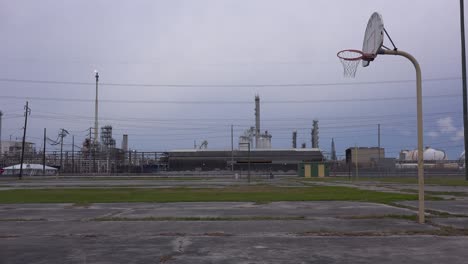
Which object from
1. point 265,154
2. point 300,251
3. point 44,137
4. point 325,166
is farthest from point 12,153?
point 300,251

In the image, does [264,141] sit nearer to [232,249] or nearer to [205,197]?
[205,197]

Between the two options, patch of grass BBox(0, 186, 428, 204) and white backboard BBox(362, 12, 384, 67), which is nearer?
white backboard BBox(362, 12, 384, 67)

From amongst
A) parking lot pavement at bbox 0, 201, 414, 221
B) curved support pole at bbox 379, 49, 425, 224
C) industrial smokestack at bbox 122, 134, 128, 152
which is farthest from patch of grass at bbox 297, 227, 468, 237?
industrial smokestack at bbox 122, 134, 128, 152

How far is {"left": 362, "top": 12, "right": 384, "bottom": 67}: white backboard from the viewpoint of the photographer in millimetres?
13719

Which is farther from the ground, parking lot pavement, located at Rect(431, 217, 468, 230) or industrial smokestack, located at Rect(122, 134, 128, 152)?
industrial smokestack, located at Rect(122, 134, 128, 152)

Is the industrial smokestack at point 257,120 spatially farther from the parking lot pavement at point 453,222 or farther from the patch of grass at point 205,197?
the parking lot pavement at point 453,222

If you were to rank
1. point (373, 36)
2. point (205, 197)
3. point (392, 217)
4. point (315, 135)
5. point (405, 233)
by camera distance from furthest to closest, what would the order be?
1. point (315, 135)
2. point (205, 197)
3. point (392, 217)
4. point (373, 36)
5. point (405, 233)

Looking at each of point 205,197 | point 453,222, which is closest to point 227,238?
→ point 453,222

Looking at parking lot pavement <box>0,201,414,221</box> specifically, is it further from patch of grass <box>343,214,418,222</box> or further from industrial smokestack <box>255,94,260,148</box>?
industrial smokestack <box>255,94,260,148</box>

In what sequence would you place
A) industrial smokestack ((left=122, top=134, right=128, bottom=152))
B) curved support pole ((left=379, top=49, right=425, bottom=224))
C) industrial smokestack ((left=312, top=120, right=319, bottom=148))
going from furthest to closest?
industrial smokestack ((left=122, top=134, right=128, bottom=152)), industrial smokestack ((left=312, top=120, right=319, bottom=148)), curved support pole ((left=379, top=49, right=425, bottom=224))

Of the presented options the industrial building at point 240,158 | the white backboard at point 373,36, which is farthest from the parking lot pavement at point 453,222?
the industrial building at point 240,158

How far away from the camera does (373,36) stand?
47.0 ft

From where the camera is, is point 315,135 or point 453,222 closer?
point 453,222

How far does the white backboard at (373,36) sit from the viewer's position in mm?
13719
